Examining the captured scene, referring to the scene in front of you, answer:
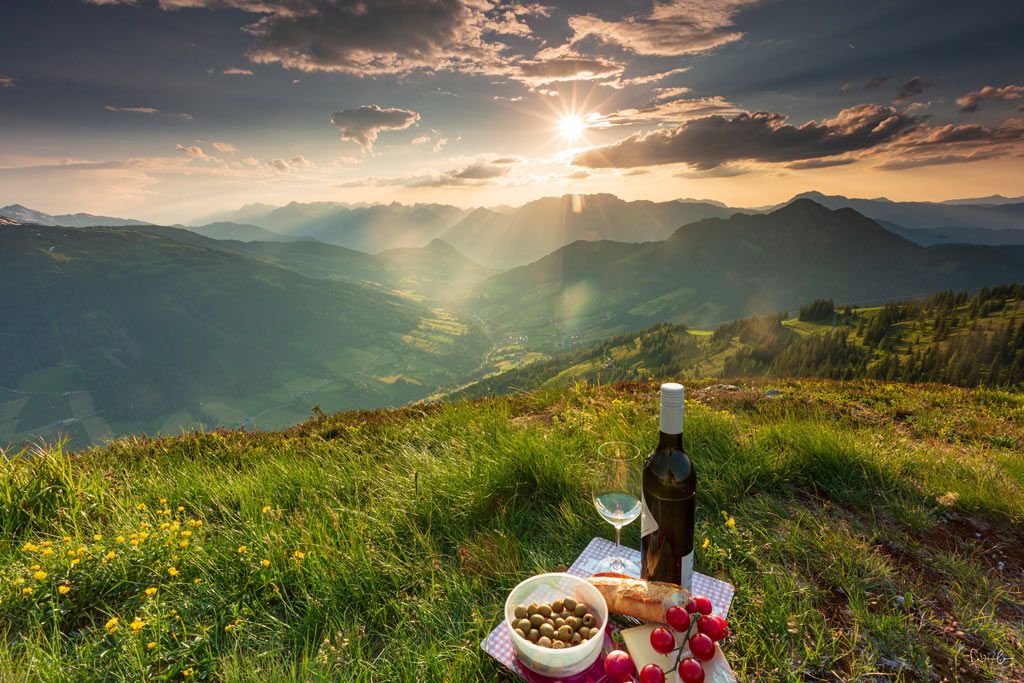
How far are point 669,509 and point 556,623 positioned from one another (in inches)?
39.5

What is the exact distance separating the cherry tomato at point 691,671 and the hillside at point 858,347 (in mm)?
34861

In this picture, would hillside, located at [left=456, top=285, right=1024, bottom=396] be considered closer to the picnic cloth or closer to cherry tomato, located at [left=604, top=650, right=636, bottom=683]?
the picnic cloth

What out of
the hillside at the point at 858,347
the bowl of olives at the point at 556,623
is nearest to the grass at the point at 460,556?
the bowl of olives at the point at 556,623

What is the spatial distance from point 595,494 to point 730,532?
4.72ft

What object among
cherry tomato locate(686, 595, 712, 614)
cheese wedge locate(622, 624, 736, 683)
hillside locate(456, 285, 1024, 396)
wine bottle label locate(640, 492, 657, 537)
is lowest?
hillside locate(456, 285, 1024, 396)

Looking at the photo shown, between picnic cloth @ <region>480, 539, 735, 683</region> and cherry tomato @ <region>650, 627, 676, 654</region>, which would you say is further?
picnic cloth @ <region>480, 539, 735, 683</region>

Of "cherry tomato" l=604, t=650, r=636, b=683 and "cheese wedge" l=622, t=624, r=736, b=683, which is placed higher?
"cherry tomato" l=604, t=650, r=636, b=683

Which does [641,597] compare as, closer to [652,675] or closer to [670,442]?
[652,675]

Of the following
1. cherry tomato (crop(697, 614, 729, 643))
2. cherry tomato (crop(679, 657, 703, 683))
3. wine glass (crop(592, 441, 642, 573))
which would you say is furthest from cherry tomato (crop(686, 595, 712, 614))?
wine glass (crop(592, 441, 642, 573))

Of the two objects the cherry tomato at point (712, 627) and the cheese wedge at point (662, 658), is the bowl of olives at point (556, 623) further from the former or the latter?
A: the cherry tomato at point (712, 627)

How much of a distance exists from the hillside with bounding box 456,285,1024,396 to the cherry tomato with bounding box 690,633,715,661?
34726 millimetres

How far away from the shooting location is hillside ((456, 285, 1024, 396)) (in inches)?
2552

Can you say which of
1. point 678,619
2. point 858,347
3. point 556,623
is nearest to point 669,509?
point 678,619

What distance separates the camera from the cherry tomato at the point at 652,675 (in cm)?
210
